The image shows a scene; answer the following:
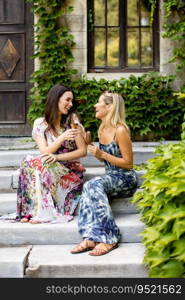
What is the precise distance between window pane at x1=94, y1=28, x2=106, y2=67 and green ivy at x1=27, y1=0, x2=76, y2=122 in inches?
17.8

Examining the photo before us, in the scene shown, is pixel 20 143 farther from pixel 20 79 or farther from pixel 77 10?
pixel 77 10

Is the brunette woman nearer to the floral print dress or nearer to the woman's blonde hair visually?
the floral print dress

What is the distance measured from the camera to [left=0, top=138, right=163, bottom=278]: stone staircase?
4.13 metres

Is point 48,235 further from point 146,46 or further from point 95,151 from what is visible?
point 146,46

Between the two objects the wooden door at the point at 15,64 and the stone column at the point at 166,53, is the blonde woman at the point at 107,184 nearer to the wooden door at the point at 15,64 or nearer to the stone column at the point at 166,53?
the stone column at the point at 166,53

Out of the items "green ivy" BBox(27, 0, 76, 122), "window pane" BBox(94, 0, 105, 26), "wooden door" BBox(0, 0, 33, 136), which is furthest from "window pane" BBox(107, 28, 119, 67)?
"wooden door" BBox(0, 0, 33, 136)

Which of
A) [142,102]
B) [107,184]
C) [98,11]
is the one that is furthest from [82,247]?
[98,11]

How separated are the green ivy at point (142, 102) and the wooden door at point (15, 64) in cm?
93

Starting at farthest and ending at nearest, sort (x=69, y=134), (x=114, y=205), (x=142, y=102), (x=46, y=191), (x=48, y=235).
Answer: (x=142, y=102) → (x=114, y=205) → (x=69, y=134) → (x=46, y=191) → (x=48, y=235)

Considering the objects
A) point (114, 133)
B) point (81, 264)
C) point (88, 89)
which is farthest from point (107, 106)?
point (88, 89)

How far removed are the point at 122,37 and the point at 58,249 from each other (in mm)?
4106

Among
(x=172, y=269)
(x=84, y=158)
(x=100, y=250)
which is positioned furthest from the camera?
(x=84, y=158)

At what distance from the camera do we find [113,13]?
7637 millimetres

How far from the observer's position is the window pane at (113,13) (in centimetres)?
762
